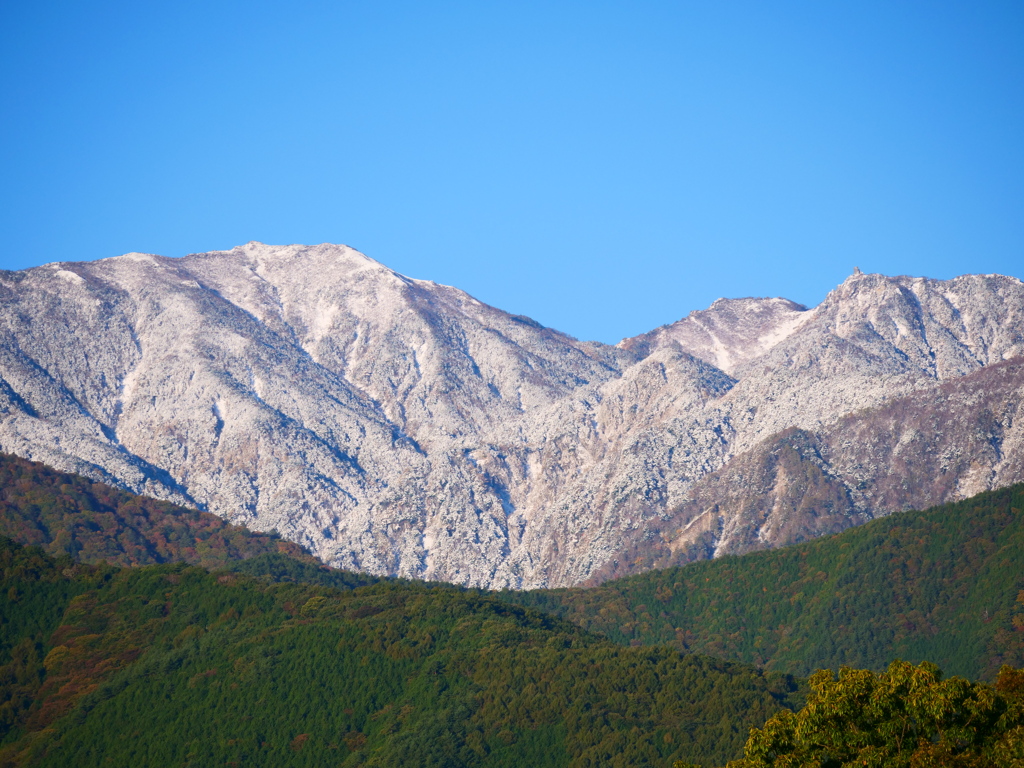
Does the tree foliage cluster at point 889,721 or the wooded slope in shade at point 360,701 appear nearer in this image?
the tree foliage cluster at point 889,721

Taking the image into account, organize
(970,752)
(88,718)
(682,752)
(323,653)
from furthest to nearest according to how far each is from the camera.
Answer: (323,653), (88,718), (682,752), (970,752)

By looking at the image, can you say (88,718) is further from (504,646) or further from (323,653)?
(504,646)

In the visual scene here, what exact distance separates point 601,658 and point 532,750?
2570 cm

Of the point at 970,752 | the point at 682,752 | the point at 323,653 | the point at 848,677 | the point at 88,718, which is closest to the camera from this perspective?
the point at 970,752

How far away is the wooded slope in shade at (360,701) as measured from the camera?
552 feet

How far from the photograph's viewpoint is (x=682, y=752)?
165 m

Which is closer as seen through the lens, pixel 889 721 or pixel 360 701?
pixel 889 721

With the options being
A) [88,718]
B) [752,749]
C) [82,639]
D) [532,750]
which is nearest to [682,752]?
[532,750]

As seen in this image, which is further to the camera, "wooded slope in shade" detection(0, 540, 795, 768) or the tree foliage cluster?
"wooded slope in shade" detection(0, 540, 795, 768)

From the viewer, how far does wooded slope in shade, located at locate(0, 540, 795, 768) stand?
168250 mm

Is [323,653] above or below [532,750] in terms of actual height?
above

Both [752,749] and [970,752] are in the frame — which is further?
[752,749]

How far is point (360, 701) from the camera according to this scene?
180000mm

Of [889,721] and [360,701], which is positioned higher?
[360,701]
